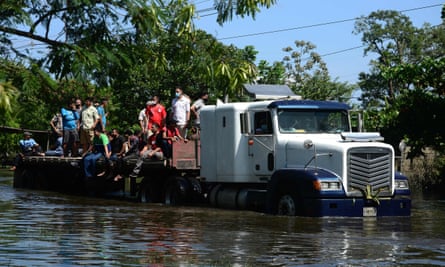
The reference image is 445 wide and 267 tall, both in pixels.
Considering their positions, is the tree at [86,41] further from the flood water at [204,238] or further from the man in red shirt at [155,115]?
the man in red shirt at [155,115]

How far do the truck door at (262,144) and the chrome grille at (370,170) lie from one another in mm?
2018

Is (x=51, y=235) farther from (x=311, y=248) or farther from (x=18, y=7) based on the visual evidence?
(x=18, y=7)

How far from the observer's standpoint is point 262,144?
64.8 feet

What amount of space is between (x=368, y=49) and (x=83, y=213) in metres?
67.8

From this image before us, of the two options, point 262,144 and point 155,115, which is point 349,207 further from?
point 155,115

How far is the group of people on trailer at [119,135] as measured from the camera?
22828mm

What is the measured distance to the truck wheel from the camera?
18.4 m

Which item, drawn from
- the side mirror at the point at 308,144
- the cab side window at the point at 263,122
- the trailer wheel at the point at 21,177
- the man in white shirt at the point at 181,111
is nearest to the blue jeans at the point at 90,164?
the man in white shirt at the point at 181,111

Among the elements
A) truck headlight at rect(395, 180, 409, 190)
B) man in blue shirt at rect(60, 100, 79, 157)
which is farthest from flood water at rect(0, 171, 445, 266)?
man in blue shirt at rect(60, 100, 79, 157)

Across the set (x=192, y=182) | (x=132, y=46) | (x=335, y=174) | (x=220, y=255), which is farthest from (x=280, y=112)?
(x=132, y=46)

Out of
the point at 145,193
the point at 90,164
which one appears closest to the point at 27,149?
the point at 90,164

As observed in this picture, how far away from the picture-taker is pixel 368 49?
84.9 meters

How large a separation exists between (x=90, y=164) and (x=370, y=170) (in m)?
10.0

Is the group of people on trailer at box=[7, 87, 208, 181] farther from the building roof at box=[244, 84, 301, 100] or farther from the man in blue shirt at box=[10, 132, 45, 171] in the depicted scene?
the building roof at box=[244, 84, 301, 100]
